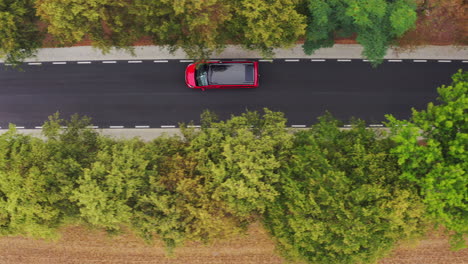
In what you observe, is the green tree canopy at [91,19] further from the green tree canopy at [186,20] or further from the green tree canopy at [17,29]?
the green tree canopy at [17,29]

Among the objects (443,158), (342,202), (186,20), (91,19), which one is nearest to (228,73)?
(186,20)

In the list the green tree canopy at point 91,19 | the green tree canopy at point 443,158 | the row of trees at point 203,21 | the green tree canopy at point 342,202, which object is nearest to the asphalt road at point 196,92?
the row of trees at point 203,21

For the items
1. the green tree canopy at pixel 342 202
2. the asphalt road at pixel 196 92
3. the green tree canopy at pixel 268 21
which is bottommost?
the green tree canopy at pixel 342 202

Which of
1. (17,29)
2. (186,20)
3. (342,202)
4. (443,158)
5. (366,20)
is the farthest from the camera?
(17,29)

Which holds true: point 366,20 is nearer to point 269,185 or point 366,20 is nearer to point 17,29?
point 269,185

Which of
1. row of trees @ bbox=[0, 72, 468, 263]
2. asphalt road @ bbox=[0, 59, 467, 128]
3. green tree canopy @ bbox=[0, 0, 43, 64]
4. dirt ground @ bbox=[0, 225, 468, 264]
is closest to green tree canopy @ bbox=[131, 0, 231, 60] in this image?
asphalt road @ bbox=[0, 59, 467, 128]

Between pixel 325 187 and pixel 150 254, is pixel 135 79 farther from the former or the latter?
pixel 325 187

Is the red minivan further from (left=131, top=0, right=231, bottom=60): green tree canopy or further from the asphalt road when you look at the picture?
(left=131, top=0, right=231, bottom=60): green tree canopy

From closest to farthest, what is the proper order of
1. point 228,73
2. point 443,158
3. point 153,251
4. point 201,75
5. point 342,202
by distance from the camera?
point 443,158, point 342,202, point 228,73, point 201,75, point 153,251
